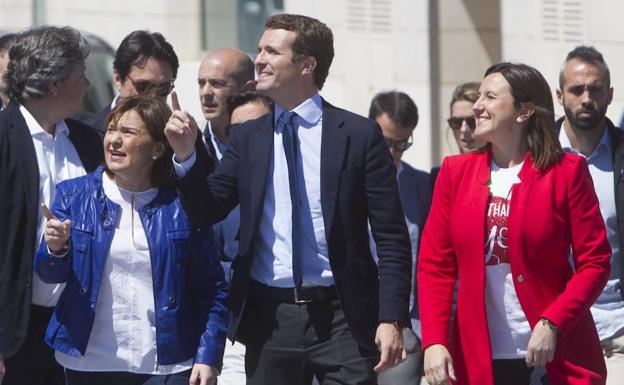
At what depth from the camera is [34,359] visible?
5965mm

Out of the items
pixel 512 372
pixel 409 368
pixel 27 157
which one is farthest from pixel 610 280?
pixel 27 157

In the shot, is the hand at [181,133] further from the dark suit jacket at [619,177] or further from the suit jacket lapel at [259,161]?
the dark suit jacket at [619,177]

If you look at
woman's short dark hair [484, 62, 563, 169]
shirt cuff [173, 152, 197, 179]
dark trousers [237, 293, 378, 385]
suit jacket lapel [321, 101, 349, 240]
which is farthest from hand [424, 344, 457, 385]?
shirt cuff [173, 152, 197, 179]

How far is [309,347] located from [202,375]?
0.41 m

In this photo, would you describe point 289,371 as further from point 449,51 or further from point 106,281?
point 449,51

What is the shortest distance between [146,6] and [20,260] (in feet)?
41.5

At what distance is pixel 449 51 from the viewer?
538 inches

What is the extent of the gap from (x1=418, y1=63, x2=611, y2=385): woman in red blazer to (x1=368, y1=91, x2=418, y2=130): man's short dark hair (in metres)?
2.37

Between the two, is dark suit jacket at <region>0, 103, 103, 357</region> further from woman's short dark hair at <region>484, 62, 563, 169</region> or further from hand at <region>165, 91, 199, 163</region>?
woman's short dark hair at <region>484, 62, 563, 169</region>

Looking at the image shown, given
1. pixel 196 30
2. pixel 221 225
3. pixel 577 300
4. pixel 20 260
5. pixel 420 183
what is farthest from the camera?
pixel 196 30

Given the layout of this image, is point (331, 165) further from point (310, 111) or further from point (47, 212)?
point (47, 212)

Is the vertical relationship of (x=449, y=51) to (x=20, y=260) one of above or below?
above

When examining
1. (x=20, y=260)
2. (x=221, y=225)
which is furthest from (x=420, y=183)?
(x=20, y=260)

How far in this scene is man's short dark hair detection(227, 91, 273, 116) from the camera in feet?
24.6
